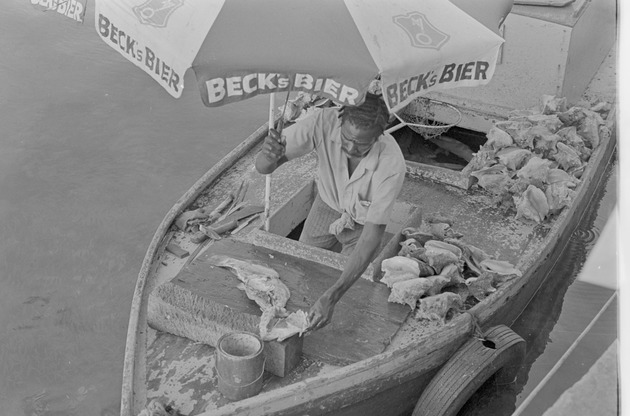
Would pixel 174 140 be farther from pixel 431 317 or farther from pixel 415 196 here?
pixel 431 317

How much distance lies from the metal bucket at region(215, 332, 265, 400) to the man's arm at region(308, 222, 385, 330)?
370 mm

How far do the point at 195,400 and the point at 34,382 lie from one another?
2.29 m

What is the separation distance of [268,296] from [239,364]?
625 millimetres

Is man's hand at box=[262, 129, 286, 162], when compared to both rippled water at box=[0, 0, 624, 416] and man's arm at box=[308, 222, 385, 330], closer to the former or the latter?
man's arm at box=[308, 222, 385, 330]

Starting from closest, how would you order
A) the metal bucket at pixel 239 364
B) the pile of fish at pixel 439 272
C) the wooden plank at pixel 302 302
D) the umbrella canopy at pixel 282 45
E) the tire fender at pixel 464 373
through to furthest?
the umbrella canopy at pixel 282 45, the metal bucket at pixel 239 364, the wooden plank at pixel 302 302, the tire fender at pixel 464 373, the pile of fish at pixel 439 272

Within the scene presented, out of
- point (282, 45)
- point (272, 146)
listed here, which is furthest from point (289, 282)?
point (282, 45)

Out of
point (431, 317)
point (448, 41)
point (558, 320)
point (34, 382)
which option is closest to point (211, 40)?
point (448, 41)

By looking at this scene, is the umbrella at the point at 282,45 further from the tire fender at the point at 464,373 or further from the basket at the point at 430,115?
the basket at the point at 430,115

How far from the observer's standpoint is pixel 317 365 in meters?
4.28

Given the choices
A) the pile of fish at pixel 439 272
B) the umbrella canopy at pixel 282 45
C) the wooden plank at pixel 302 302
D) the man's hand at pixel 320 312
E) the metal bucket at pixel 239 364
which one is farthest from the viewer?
the pile of fish at pixel 439 272

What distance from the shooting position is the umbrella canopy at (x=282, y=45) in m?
3.74

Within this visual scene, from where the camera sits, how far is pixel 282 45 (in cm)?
380

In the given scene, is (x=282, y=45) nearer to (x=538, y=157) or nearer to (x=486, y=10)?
(x=486, y=10)

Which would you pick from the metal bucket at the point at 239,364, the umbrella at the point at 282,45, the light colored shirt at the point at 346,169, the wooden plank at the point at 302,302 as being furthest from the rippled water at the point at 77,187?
the umbrella at the point at 282,45
